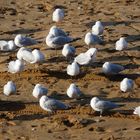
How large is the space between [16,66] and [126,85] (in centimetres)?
157

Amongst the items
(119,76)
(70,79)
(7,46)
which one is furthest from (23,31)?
(119,76)

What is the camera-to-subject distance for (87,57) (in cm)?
910

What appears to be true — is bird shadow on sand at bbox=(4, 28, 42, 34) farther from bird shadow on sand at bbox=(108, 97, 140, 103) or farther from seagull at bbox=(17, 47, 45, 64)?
bird shadow on sand at bbox=(108, 97, 140, 103)

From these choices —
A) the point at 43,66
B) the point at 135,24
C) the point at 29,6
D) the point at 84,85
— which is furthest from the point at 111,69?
the point at 29,6

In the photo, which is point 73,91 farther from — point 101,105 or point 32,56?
point 32,56

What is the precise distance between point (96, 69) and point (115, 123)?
5.94 feet

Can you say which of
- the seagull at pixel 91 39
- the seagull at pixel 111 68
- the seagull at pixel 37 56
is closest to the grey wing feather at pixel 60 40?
the seagull at pixel 91 39

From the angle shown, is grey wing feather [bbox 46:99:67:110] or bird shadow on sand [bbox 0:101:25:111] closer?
grey wing feather [bbox 46:99:67:110]

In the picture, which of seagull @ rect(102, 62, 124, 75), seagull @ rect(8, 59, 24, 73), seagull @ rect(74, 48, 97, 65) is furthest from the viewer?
seagull @ rect(74, 48, 97, 65)

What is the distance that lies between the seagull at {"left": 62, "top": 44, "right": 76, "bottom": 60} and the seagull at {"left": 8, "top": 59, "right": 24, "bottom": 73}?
0.73m

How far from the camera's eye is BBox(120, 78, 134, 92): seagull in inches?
324

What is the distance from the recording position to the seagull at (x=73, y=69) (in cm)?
874

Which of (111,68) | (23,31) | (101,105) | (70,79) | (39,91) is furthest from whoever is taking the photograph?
(23,31)

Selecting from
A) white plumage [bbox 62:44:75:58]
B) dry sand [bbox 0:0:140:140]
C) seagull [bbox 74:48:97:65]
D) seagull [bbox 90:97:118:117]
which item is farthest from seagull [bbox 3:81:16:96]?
white plumage [bbox 62:44:75:58]
